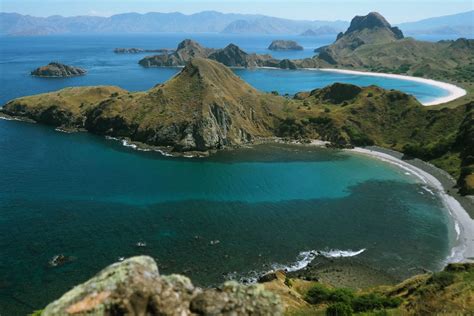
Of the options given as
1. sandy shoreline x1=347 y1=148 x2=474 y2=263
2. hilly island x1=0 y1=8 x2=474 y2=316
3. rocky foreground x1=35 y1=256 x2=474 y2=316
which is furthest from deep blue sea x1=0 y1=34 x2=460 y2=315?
rocky foreground x1=35 y1=256 x2=474 y2=316

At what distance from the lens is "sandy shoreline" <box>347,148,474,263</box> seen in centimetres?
7250

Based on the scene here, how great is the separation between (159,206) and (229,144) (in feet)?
181

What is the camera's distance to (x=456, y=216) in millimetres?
86625

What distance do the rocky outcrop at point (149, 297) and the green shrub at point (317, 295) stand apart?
40.2m

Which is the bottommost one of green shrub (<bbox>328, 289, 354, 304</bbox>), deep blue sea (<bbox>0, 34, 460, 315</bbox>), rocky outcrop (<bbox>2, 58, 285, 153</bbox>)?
deep blue sea (<bbox>0, 34, 460, 315</bbox>)

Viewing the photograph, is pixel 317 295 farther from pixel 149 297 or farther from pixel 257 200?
pixel 149 297

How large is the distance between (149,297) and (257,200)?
79717mm

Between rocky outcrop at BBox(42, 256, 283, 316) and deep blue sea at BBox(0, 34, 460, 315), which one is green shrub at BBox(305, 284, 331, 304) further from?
rocky outcrop at BBox(42, 256, 283, 316)

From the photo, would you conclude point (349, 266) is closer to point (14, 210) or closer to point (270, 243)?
point (270, 243)

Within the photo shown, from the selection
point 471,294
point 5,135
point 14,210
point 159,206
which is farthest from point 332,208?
point 5,135

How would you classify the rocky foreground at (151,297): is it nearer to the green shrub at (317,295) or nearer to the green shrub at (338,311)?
the green shrub at (338,311)

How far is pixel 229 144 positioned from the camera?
5482 inches

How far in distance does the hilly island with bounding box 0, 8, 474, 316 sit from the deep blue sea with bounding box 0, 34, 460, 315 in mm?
527

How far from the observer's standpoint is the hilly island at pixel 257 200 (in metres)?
15.7
